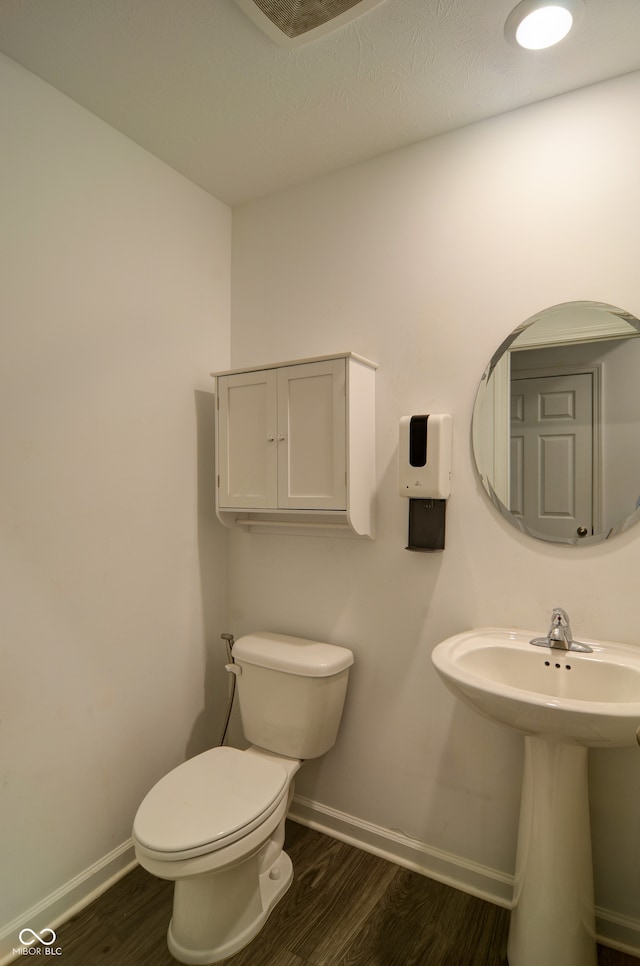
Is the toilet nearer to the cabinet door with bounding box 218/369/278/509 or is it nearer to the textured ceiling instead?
the cabinet door with bounding box 218/369/278/509

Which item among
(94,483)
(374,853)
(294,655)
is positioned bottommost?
(374,853)

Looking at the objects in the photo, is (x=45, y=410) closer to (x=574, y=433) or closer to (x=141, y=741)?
(x=141, y=741)

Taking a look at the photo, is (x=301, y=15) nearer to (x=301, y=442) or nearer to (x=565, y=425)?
(x=301, y=442)

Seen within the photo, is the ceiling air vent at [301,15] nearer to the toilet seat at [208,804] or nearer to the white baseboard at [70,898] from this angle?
the toilet seat at [208,804]

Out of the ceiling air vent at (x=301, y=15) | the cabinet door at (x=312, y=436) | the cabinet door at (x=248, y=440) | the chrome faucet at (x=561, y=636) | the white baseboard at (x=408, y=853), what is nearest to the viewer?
the ceiling air vent at (x=301, y=15)

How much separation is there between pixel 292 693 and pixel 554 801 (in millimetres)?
Answer: 860

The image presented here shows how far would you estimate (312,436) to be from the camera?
1.87 meters

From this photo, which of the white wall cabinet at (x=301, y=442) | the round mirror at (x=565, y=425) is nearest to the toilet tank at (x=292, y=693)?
the white wall cabinet at (x=301, y=442)

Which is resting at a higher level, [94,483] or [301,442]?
[301,442]

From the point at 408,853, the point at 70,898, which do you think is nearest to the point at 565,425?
the point at 408,853

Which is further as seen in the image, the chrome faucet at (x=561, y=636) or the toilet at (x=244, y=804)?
the chrome faucet at (x=561, y=636)

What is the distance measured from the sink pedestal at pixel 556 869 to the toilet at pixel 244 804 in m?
0.71

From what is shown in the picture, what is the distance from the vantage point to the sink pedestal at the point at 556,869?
134 centimetres

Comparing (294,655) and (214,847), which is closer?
(214,847)
